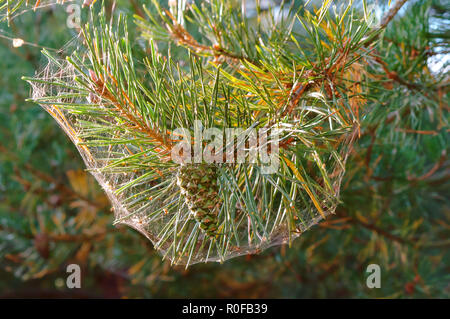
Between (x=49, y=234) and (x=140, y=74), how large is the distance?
569 millimetres

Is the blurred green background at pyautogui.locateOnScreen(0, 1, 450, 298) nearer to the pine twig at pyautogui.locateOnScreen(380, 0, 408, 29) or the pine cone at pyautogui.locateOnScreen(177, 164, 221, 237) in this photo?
the pine twig at pyautogui.locateOnScreen(380, 0, 408, 29)

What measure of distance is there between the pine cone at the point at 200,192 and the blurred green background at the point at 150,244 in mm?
Answer: 401

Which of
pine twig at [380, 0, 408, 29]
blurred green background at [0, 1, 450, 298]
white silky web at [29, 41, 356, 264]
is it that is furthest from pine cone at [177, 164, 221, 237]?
blurred green background at [0, 1, 450, 298]

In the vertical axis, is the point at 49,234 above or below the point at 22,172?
below

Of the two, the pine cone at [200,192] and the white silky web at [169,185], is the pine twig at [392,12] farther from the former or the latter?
the pine cone at [200,192]

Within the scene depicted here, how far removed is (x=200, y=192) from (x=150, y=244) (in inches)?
21.1

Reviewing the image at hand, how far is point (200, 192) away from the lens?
26 cm

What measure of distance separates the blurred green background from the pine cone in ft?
1.31

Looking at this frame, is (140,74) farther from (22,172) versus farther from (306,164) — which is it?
(22,172)

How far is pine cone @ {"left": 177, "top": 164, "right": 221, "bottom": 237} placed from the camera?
26 centimetres

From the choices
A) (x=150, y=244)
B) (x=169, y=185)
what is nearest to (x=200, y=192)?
(x=169, y=185)

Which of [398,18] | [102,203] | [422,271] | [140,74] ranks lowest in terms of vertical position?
[422,271]
